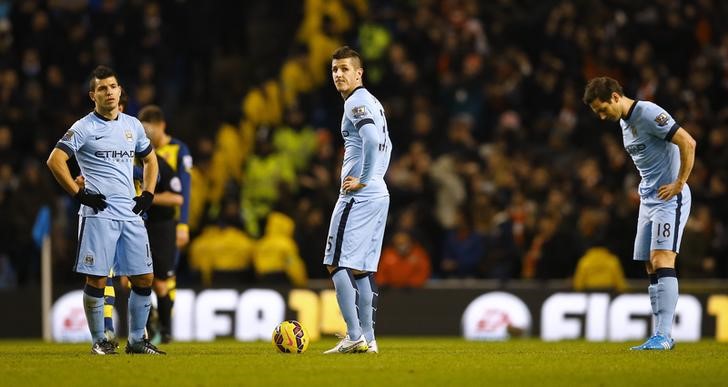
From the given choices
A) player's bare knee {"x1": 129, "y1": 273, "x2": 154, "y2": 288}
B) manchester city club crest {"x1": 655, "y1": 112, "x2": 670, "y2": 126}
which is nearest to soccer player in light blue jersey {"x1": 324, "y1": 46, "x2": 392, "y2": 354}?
player's bare knee {"x1": 129, "y1": 273, "x2": 154, "y2": 288}

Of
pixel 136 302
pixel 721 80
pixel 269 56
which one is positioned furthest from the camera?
pixel 269 56

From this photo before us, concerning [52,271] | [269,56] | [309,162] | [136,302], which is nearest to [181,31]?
[269,56]

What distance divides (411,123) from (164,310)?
9.20 m

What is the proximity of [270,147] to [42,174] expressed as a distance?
12.6 feet

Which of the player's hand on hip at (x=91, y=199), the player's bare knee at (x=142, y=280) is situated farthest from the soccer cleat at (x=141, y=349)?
the player's hand on hip at (x=91, y=199)

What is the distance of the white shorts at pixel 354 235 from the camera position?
11852mm

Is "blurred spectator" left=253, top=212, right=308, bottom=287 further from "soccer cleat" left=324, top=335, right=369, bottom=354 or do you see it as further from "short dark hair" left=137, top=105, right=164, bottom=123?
"soccer cleat" left=324, top=335, right=369, bottom=354

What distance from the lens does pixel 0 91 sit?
2395 centimetres

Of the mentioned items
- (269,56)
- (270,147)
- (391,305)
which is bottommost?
(391,305)

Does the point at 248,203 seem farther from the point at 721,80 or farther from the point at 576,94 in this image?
the point at 721,80

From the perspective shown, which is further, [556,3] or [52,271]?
[556,3]

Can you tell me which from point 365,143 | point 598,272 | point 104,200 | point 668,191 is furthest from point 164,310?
point 598,272

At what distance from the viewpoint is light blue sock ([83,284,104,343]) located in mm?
12078

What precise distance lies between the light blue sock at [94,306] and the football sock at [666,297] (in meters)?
5.11
